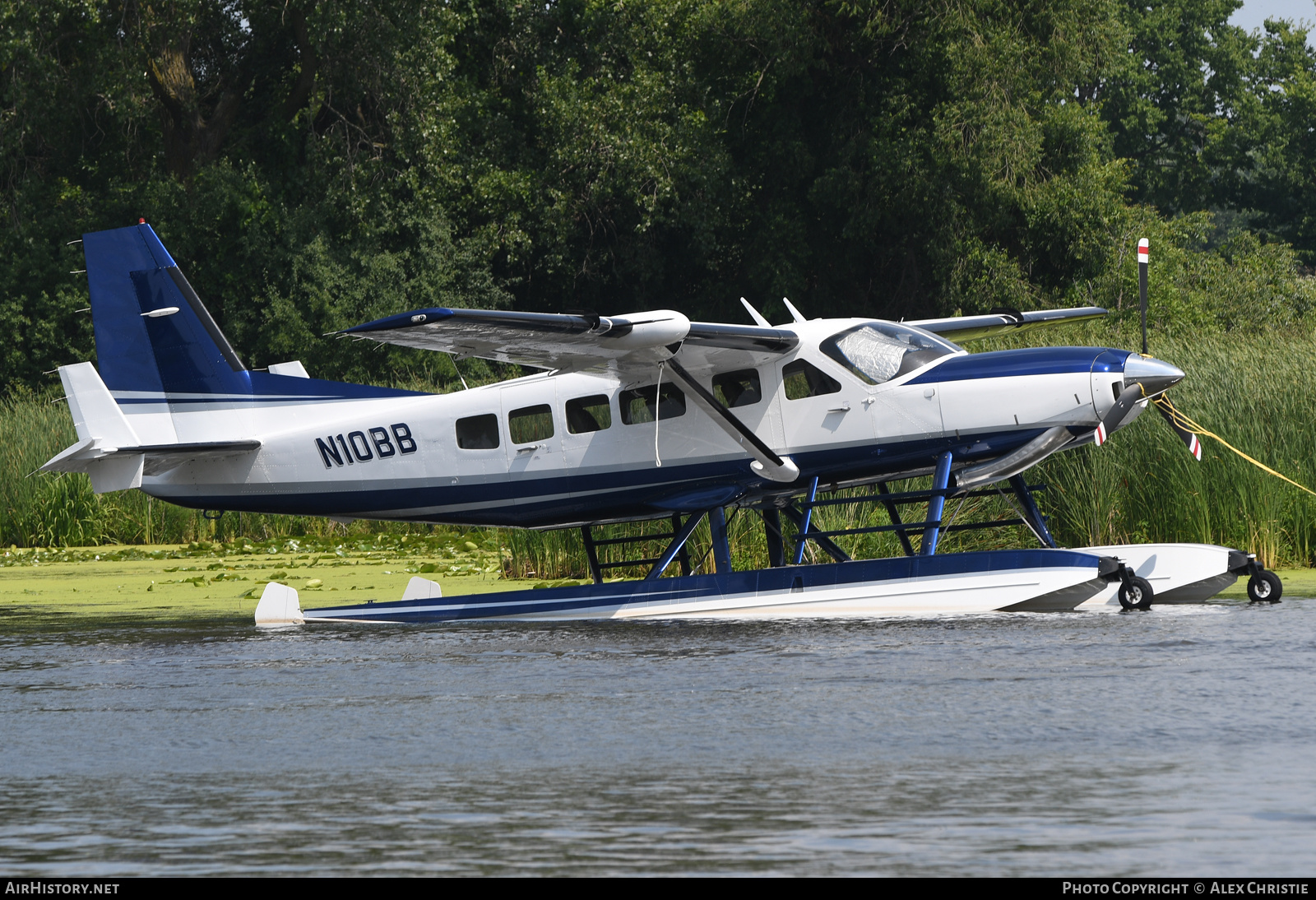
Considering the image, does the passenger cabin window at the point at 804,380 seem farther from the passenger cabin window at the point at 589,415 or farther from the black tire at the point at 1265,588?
the black tire at the point at 1265,588

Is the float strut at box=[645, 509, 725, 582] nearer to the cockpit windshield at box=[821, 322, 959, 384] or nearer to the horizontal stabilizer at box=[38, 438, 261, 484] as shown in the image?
the cockpit windshield at box=[821, 322, 959, 384]

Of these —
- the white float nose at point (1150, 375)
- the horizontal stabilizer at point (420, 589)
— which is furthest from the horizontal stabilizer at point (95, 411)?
the white float nose at point (1150, 375)

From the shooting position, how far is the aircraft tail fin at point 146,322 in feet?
49.8

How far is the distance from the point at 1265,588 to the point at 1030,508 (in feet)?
6.73

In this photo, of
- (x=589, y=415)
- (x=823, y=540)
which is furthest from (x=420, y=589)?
(x=823, y=540)

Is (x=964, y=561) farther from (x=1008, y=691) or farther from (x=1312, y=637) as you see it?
(x=1008, y=691)

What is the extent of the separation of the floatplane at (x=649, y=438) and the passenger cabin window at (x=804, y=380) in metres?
0.02

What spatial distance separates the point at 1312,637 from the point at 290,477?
885cm

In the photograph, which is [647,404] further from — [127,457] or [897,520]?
[127,457]

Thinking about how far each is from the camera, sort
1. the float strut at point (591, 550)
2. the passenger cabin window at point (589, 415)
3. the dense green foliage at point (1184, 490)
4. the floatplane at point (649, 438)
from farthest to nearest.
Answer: the dense green foliage at point (1184, 490) → the float strut at point (591, 550) → the passenger cabin window at point (589, 415) → the floatplane at point (649, 438)

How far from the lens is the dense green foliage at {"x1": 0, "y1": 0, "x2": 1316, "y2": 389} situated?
3491 centimetres

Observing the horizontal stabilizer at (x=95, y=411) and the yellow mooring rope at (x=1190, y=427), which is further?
the horizontal stabilizer at (x=95, y=411)

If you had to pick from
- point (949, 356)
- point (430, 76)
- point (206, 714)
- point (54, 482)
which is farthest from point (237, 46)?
point (206, 714)

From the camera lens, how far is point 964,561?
1231 cm
